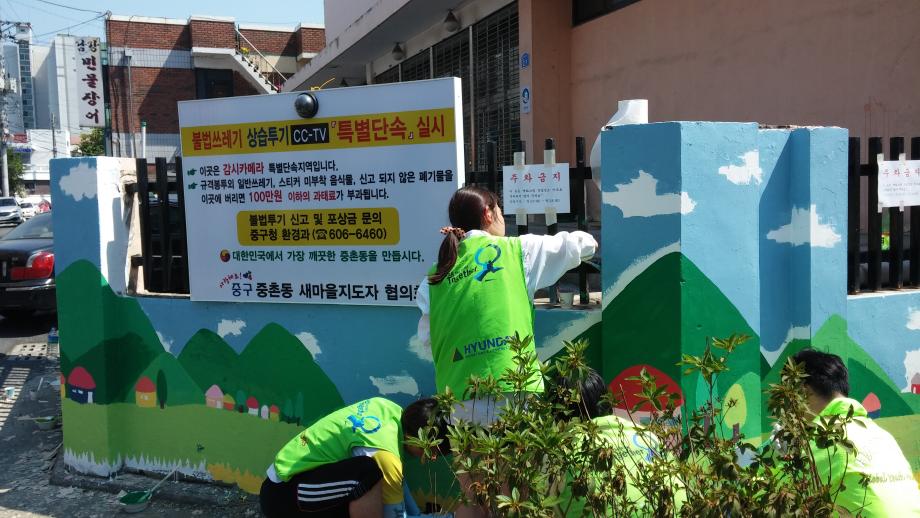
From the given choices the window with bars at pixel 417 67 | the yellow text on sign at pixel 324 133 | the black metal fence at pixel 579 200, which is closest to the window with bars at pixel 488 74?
the window with bars at pixel 417 67

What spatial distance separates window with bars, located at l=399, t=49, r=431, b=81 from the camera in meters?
14.7

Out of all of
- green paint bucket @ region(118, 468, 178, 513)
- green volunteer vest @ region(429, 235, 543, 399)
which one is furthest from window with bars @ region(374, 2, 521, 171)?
green volunteer vest @ region(429, 235, 543, 399)

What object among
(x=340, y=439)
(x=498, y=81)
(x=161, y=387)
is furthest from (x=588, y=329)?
(x=498, y=81)

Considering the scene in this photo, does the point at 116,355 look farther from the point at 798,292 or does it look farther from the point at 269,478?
the point at 798,292

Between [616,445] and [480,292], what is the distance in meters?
0.90

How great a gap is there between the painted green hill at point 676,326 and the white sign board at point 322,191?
1038 millimetres

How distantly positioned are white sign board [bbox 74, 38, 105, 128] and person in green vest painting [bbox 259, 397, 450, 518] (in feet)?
82.9

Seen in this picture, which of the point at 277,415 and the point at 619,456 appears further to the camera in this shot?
the point at 277,415

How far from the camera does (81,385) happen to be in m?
4.76

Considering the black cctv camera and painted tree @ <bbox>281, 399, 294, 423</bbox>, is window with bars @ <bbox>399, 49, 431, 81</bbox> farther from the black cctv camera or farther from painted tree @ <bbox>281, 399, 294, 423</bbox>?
painted tree @ <bbox>281, 399, 294, 423</bbox>

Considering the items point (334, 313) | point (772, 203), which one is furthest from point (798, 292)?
point (334, 313)

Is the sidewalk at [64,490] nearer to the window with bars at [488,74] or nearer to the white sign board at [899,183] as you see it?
the white sign board at [899,183]

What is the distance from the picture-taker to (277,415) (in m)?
4.38

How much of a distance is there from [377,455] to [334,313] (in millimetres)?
1085
